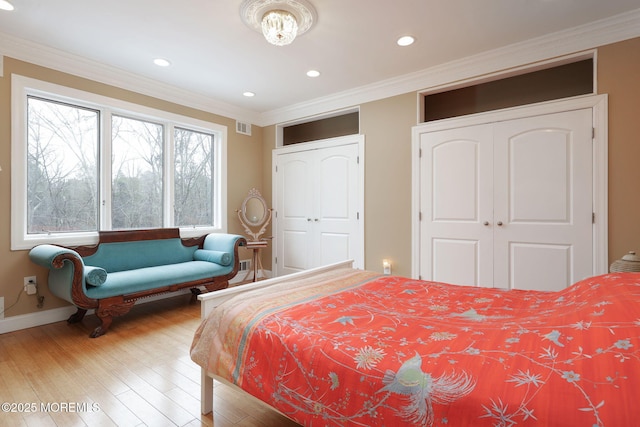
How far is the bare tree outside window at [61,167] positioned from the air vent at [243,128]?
1.79 meters

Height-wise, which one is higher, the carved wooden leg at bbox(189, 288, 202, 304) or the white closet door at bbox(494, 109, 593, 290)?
the white closet door at bbox(494, 109, 593, 290)

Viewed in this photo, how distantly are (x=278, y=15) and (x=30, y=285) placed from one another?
3262mm

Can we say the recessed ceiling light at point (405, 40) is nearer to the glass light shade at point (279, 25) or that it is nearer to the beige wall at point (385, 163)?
the beige wall at point (385, 163)

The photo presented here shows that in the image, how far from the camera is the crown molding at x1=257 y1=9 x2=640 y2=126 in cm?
257

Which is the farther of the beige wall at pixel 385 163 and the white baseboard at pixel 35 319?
the white baseboard at pixel 35 319

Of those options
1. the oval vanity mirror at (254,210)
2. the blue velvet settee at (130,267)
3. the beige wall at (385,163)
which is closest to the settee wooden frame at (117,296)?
the blue velvet settee at (130,267)

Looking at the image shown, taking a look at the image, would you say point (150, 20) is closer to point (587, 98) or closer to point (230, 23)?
point (230, 23)

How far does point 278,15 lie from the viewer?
2.34 metres

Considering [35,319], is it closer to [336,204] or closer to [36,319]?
[36,319]

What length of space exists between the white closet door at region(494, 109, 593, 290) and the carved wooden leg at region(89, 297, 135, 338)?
3.60 m

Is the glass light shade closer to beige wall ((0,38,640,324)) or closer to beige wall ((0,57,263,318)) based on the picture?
beige wall ((0,38,640,324))

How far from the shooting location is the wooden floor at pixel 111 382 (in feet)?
5.46

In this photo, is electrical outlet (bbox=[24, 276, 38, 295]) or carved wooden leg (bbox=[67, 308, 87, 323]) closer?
electrical outlet (bbox=[24, 276, 38, 295])

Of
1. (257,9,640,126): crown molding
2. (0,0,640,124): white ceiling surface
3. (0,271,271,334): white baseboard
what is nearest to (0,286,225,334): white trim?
(0,271,271,334): white baseboard
